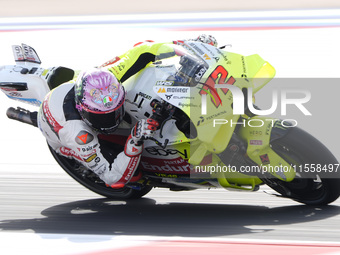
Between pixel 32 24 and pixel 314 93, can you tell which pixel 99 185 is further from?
pixel 32 24

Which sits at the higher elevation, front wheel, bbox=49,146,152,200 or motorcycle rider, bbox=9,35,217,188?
motorcycle rider, bbox=9,35,217,188

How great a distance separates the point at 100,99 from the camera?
485cm

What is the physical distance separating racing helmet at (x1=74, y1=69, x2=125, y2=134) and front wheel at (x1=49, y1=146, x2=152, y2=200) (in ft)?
3.02

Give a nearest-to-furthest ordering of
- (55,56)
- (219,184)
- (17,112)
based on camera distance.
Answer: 1. (219,184)
2. (17,112)
3. (55,56)

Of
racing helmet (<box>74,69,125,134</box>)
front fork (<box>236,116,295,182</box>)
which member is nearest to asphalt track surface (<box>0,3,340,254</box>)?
front fork (<box>236,116,295,182</box>)

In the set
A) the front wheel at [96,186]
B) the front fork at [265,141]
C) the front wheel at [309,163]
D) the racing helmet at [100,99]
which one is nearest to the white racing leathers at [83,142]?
the racing helmet at [100,99]

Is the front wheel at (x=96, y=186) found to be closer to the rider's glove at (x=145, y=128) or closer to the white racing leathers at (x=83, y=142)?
the white racing leathers at (x=83, y=142)

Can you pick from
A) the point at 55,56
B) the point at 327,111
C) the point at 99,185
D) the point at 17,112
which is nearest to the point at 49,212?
the point at 99,185

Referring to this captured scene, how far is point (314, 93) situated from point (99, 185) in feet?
8.39

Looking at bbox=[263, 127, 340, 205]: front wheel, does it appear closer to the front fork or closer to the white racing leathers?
the front fork

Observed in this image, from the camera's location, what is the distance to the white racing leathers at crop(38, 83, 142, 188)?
5.04m

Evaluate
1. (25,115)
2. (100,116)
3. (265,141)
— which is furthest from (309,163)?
(25,115)

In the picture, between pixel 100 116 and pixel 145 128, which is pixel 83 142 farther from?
pixel 145 128

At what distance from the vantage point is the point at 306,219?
4.85m
